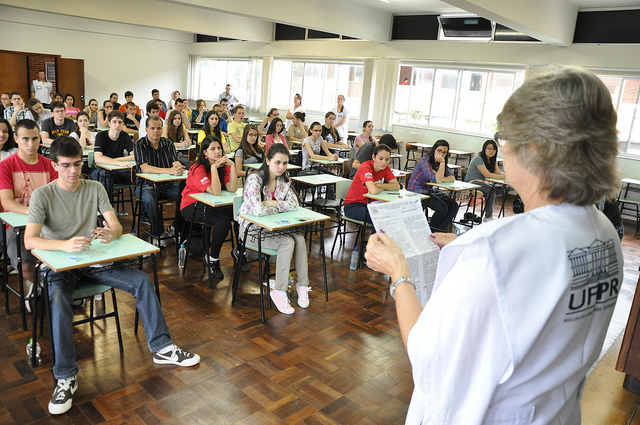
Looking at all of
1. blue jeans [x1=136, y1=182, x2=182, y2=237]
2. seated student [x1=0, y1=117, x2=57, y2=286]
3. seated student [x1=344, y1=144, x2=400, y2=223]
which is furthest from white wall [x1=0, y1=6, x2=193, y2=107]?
seated student [x1=344, y1=144, x2=400, y2=223]

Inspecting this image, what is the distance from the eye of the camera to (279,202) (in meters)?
3.92

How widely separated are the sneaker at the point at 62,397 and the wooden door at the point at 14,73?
12.4 m

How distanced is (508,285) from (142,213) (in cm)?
486

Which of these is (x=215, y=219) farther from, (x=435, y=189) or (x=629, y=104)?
(x=629, y=104)

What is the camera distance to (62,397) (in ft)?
7.84

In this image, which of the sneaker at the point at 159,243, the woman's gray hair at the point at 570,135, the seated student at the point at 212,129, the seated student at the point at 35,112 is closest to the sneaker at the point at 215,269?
the sneaker at the point at 159,243

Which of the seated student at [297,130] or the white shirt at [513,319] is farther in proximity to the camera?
the seated student at [297,130]

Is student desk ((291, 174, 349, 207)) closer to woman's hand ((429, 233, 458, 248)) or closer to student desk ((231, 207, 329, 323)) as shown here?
student desk ((231, 207, 329, 323))

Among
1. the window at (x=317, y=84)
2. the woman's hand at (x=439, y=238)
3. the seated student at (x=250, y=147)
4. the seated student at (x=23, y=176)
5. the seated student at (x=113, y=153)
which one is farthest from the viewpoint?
the window at (x=317, y=84)

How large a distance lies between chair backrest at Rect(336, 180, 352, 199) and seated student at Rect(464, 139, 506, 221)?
8.01 ft

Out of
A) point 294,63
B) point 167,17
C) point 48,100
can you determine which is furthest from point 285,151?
point 48,100

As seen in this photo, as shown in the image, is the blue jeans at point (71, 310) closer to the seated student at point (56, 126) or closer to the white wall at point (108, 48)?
the seated student at point (56, 126)

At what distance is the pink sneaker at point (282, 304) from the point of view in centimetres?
371

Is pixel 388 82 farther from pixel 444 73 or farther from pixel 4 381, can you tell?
pixel 4 381
